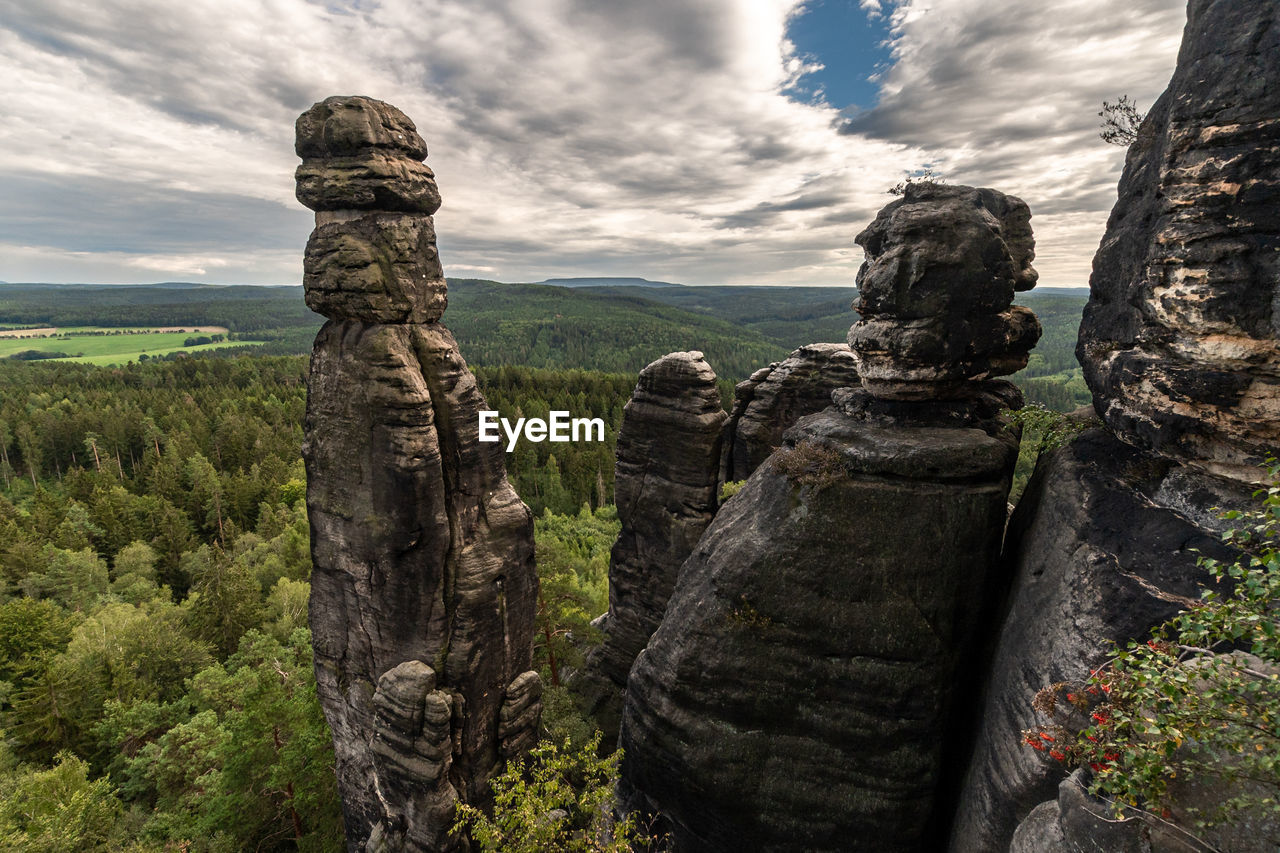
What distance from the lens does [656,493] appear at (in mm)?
26266

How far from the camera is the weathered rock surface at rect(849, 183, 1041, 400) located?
12867 millimetres

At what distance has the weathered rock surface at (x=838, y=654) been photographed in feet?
39.1

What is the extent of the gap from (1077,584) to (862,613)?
3.77 meters

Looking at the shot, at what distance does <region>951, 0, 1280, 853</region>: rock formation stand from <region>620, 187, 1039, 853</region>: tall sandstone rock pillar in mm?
1152

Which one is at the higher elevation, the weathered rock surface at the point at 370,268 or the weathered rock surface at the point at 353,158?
the weathered rock surface at the point at 353,158

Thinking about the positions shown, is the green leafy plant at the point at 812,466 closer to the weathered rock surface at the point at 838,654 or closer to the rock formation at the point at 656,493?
the weathered rock surface at the point at 838,654

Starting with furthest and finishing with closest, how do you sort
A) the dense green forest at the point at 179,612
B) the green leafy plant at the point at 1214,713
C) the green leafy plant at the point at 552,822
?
1. the dense green forest at the point at 179,612
2. the green leafy plant at the point at 552,822
3. the green leafy plant at the point at 1214,713

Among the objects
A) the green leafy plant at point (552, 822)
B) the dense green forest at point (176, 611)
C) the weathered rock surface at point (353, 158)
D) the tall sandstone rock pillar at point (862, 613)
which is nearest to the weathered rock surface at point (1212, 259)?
the tall sandstone rock pillar at point (862, 613)

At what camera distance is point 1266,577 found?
17.5ft

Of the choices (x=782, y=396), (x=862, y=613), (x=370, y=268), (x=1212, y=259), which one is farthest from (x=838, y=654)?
(x=370, y=268)

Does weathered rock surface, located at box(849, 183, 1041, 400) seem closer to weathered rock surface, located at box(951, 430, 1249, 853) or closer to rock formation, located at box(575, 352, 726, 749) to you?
weathered rock surface, located at box(951, 430, 1249, 853)

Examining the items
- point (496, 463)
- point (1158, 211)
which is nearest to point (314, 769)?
point (496, 463)

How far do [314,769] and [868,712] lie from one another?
2348 centimetres

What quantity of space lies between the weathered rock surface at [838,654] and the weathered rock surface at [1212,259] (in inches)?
140
